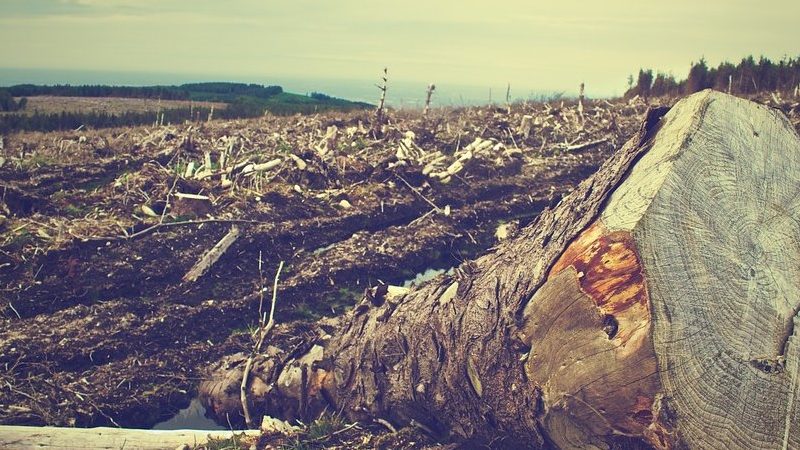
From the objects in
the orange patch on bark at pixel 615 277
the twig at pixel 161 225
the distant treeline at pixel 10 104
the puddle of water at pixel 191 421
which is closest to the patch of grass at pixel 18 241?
the twig at pixel 161 225

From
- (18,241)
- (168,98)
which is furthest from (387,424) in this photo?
(168,98)

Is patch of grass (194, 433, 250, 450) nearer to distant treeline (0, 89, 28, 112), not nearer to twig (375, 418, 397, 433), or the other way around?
twig (375, 418, 397, 433)

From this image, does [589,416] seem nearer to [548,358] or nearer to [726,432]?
[548,358]

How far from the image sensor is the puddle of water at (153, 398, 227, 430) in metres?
6.45

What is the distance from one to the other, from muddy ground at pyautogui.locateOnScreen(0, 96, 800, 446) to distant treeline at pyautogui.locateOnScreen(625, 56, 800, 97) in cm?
620

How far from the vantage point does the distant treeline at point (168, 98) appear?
22150 mm

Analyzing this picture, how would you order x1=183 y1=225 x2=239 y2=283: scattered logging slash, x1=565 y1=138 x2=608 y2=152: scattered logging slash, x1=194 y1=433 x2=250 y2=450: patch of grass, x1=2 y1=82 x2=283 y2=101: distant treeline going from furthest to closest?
x1=2 y1=82 x2=283 y2=101: distant treeline < x1=565 y1=138 x2=608 y2=152: scattered logging slash < x1=183 y1=225 x2=239 y2=283: scattered logging slash < x1=194 y1=433 x2=250 y2=450: patch of grass

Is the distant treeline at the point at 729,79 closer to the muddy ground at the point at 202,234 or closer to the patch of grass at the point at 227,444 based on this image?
the muddy ground at the point at 202,234

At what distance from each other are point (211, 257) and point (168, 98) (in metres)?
30.1

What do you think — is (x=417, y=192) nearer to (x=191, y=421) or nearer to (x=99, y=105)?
(x=191, y=421)

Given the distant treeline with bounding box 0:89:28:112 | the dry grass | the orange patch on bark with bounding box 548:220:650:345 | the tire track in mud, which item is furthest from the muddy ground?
the distant treeline with bounding box 0:89:28:112

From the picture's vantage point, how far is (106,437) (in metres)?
5.52

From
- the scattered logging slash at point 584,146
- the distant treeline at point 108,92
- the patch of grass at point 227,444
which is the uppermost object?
the distant treeline at point 108,92

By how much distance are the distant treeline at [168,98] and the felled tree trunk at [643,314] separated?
14913 millimetres
